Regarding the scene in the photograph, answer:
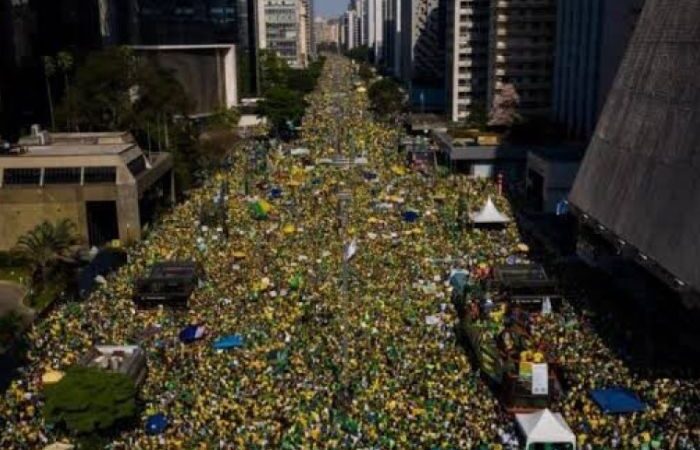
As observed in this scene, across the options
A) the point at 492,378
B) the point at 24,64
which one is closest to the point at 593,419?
the point at 492,378

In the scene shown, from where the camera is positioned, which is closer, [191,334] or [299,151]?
[191,334]

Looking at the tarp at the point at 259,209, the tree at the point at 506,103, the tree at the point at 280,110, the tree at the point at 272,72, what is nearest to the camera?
the tarp at the point at 259,209

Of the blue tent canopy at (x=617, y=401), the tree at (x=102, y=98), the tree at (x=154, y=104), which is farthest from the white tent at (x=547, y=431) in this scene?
the tree at (x=102, y=98)

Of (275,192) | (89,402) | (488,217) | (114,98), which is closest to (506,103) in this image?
(275,192)

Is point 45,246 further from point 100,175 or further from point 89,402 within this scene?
point 89,402

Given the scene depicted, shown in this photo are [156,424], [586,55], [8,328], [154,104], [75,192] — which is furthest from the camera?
[586,55]

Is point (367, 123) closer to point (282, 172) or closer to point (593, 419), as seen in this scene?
point (282, 172)

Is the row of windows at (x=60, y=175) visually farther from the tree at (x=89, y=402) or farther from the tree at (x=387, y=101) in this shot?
the tree at (x=387, y=101)
